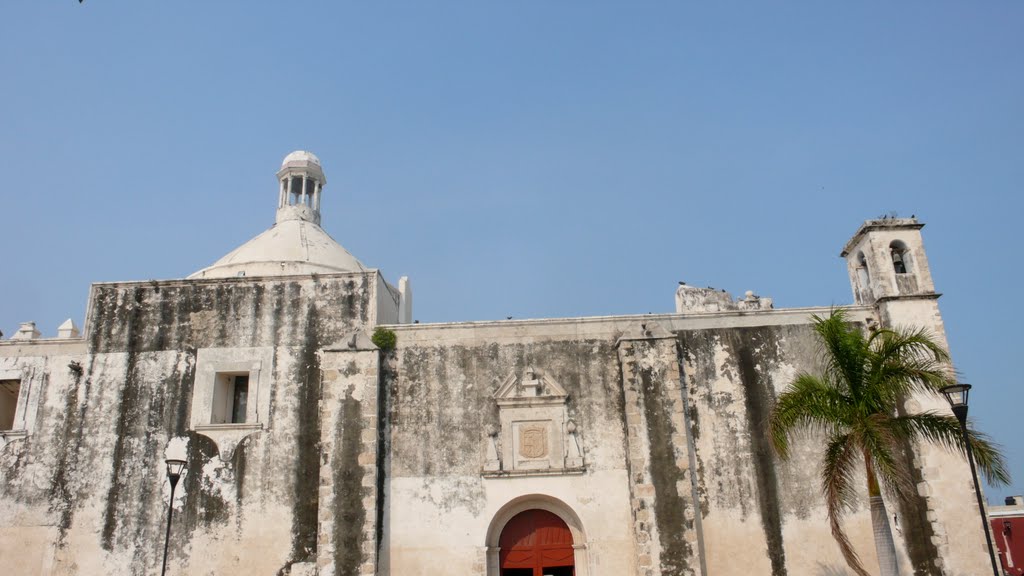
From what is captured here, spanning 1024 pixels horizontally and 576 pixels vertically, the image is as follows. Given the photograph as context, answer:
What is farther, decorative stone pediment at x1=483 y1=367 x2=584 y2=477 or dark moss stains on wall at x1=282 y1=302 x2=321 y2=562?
decorative stone pediment at x1=483 y1=367 x2=584 y2=477

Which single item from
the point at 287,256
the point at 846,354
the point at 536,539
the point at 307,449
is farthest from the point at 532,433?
the point at 287,256

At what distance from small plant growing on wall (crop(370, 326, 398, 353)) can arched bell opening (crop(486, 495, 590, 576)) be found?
4.63m

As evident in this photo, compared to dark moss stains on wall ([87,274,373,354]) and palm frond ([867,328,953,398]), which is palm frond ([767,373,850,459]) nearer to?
palm frond ([867,328,953,398])

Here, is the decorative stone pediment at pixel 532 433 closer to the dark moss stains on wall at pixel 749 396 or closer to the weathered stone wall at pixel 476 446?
the weathered stone wall at pixel 476 446

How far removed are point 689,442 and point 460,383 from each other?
539 centimetres

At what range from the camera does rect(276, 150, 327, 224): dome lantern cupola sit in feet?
101

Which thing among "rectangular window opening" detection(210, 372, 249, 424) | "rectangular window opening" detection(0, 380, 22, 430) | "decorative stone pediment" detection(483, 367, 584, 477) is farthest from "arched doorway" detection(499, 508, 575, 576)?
"rectangular window opening" detection(0, 380, 22, 430)

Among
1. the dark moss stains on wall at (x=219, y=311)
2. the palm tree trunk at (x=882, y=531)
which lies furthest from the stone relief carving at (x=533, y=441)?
the palm tree trunk at (x=882, y=531)

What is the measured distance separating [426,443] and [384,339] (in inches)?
106

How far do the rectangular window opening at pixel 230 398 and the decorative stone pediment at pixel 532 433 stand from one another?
6.06 meters

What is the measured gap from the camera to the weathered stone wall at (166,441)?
18672 mm

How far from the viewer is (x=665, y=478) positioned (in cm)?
1825

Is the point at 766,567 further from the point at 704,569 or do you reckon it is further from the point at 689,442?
the point at 689,442

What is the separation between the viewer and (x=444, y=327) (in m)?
20.0
